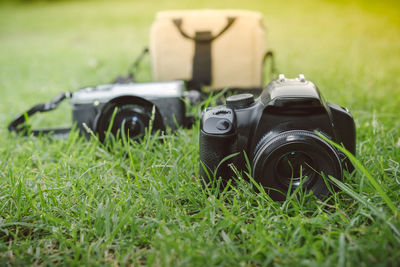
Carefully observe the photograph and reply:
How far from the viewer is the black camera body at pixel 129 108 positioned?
1.23m

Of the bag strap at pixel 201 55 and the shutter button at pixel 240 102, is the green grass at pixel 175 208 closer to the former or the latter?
the shutter button at pixel 240 102

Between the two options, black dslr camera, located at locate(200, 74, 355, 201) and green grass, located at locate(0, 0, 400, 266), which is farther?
black dslr camera, located at locate(200, 74, 355, 201)

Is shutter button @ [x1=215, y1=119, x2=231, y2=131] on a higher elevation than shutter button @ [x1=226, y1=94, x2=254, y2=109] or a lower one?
lower

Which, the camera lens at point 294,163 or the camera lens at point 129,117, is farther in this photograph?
the camera lens at point 129,117

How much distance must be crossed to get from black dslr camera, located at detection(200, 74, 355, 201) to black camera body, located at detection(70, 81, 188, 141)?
0.33 m

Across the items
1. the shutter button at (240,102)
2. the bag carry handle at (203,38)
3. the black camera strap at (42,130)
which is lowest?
the black camera strap at (42,130)

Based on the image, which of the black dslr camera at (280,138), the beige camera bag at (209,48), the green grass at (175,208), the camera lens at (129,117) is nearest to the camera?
the green grass at (175,208)

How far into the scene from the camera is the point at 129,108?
4.04ft

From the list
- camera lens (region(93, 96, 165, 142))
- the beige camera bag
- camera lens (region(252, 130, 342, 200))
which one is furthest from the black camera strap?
camera lens (region(252, 130, 342, 200))

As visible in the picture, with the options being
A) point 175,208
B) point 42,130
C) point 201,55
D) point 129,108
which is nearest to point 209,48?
point 201,55

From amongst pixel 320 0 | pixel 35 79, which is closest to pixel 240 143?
pixel 35 79

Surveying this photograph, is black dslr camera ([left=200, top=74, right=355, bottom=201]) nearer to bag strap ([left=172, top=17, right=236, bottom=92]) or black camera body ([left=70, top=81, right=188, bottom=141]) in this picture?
black camera body ([left=70, top=81, right=188, bottom=141])

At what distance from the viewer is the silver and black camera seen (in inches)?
48.3

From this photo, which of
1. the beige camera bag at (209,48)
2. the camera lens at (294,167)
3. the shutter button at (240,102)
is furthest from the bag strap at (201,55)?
the camera lens at (294,167)
